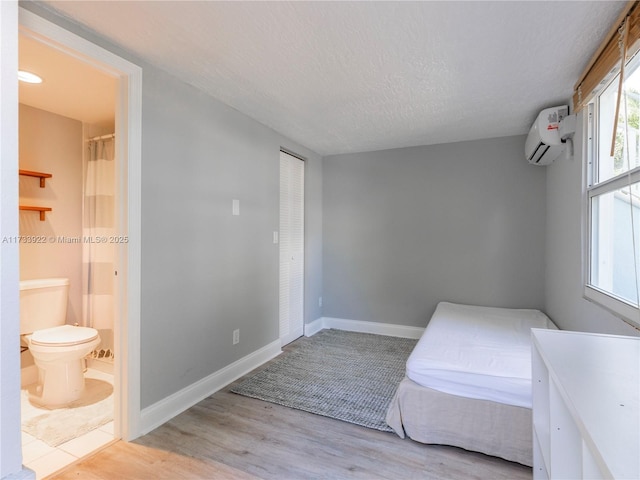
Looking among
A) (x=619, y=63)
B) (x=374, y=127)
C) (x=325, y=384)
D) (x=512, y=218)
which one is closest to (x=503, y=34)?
(x=619, y=63)

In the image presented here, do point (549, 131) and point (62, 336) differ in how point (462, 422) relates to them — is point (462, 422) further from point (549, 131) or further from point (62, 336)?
point (62, 336)

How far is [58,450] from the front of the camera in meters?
1.77

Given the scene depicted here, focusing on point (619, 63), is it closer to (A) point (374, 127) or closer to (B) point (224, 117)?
(A) point (374, 127)

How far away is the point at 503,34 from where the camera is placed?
1615 mm

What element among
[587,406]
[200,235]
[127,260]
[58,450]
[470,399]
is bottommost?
[58,450]

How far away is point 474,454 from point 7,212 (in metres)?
2.52

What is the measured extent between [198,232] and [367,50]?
1621mm

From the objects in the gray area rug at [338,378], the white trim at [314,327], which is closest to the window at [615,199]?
the gray area rug at [338,378]

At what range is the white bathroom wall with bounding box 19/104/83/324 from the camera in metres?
2.54

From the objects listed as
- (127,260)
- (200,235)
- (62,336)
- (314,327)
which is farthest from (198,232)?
(314,327)

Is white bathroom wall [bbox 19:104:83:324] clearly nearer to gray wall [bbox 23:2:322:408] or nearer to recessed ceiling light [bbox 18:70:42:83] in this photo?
recessed ceiling light [bbox 18:70:42:83]

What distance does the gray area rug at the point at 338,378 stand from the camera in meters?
2.23

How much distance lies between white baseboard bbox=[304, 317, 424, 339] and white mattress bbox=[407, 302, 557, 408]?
991 mm

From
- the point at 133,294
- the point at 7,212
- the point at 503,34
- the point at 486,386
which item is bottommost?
the point at 486,386
